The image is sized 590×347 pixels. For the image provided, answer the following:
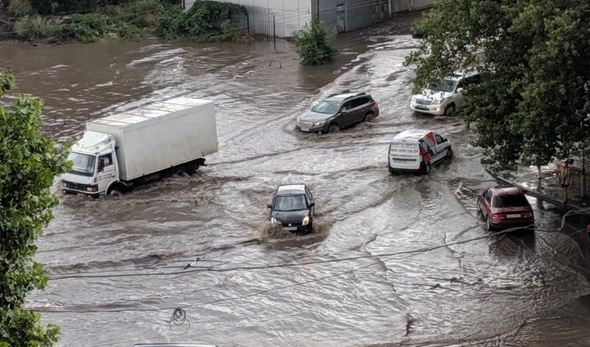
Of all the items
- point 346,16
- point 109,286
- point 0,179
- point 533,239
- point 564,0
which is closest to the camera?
point 0,179

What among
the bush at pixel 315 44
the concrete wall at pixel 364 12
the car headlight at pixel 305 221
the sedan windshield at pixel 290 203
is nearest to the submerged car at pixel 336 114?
the sedan windshield at pixel 290 203

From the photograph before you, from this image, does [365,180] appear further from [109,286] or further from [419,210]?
[109,286]

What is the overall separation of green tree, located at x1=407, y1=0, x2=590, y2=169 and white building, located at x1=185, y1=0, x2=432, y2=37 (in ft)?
108

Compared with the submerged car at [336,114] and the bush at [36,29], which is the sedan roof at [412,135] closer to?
the submerged car at [336,114]

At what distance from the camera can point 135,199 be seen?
29.9 metres

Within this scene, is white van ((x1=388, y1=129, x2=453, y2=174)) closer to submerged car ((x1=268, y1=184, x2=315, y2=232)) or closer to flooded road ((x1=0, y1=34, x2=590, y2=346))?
flooded road ((x1=0, y1=34, x2=590, y2=346))

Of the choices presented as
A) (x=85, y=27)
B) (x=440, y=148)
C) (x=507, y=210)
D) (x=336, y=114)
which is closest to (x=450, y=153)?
(x=440, y=148)

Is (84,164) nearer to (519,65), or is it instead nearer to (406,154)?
(406,154)

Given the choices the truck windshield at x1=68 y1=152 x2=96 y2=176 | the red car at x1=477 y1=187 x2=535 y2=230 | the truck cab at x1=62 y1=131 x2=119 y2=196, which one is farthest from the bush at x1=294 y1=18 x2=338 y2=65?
the red car at x1=477 y1=187 x2=535 y2=230

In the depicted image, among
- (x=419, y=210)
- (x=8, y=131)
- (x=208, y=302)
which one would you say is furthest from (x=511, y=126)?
(x=8, y=131)

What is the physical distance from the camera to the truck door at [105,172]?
96.4 feet

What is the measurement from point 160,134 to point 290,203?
6393mm

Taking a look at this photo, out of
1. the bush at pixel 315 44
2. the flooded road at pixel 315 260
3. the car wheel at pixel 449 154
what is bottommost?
the flooded road at pixel 315 260

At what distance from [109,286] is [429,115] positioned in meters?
20.6
